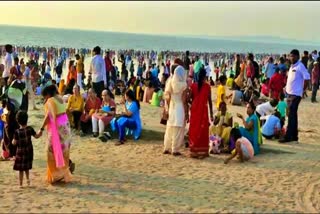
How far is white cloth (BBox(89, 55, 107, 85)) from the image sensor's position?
10875mm

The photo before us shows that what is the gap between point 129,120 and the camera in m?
9.74

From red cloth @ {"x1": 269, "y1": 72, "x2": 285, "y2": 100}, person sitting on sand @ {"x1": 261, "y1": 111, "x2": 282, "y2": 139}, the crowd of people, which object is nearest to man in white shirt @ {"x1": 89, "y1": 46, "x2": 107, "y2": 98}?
the crowd of people

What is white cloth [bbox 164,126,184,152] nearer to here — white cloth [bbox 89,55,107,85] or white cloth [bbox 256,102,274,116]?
white cloth [bbox 89,55,107,85]

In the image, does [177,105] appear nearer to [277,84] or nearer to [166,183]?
[166,183]

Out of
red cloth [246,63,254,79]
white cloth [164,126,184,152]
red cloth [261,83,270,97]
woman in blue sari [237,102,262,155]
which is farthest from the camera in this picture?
red cloth [261,83,270,97]

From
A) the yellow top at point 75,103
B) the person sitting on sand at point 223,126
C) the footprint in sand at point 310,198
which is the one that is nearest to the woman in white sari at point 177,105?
the person sitting on sand at point 223,126

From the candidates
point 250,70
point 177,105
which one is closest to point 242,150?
point 177,105

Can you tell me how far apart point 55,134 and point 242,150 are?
329 centimetres

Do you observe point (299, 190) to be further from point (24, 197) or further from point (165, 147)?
point (24, 197)

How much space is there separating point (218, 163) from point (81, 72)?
931 cm

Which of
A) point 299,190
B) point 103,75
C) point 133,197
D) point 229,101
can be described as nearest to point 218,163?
point 299,190

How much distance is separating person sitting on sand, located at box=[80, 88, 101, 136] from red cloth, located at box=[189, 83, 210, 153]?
9.33 ft

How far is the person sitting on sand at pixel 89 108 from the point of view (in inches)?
411

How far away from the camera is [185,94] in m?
8.37
